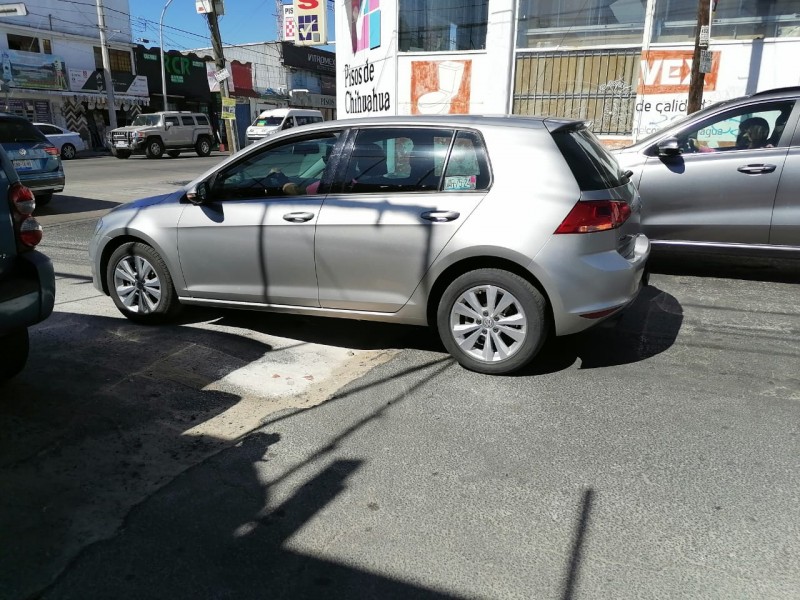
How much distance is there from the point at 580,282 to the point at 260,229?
2332mm

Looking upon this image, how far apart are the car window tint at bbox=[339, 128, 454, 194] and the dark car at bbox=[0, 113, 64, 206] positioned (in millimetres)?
8517

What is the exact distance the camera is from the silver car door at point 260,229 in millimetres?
4688

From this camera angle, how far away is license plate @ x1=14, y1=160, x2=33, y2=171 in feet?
35.9

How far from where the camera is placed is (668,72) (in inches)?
457

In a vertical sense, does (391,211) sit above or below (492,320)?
above

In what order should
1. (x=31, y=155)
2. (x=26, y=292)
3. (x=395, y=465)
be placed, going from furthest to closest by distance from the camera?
(x=31, y=155) < (x=26, y=292) < (x=395, y=465)

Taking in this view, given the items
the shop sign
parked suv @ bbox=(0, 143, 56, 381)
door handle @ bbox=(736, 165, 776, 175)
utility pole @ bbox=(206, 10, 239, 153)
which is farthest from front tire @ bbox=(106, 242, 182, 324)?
the shop sign

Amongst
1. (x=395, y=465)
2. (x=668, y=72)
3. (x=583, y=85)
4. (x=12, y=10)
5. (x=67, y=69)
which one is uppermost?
(x=67, y=69)

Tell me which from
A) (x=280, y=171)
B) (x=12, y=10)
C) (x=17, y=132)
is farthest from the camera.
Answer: (x=12, y=10)

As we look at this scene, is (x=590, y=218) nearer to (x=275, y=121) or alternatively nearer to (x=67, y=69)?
(x=275, y=121)

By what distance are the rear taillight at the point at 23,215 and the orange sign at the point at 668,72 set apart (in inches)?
429

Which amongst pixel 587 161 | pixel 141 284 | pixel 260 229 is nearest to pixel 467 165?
pixel 587 161

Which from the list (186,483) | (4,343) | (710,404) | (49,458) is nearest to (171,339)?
Answer: (4,343)

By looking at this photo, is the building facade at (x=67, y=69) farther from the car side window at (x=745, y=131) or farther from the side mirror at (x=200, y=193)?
the car side window at (x=745, y=131)
